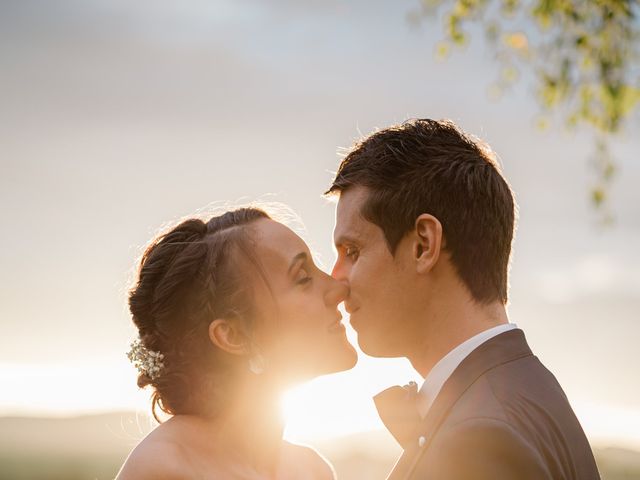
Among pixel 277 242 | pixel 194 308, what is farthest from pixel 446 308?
pixel 194 308

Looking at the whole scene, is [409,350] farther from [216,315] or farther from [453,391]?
[216,315]

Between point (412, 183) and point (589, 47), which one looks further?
point (589, 47)

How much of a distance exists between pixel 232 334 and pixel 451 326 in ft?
4.55

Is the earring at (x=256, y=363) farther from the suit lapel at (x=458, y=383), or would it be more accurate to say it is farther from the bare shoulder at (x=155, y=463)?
the suit lapel at (x=458, y=383)

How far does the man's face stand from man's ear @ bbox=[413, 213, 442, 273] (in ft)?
0.17

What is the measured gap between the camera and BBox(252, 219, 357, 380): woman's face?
16.4 feet

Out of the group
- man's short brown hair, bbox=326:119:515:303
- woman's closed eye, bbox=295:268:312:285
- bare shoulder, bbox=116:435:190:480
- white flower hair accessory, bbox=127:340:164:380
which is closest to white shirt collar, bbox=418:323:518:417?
man's short brown hair, bbox=326:119:515:303

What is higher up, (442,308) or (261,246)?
(261,246)

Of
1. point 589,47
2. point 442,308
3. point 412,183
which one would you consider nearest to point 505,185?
point 412,183

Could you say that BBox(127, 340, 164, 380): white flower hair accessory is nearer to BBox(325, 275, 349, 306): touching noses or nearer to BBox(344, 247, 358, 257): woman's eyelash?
BBox(325, 275, 349, 306): touching noses

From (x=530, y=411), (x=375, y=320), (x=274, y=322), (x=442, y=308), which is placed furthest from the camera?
(x=274, y=322)

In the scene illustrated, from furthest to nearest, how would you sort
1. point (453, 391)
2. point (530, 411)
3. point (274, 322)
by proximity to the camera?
point (274, 322) → point (453, 391) → point (530, 411)

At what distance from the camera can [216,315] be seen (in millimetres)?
5016

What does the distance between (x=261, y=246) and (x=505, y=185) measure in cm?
137
